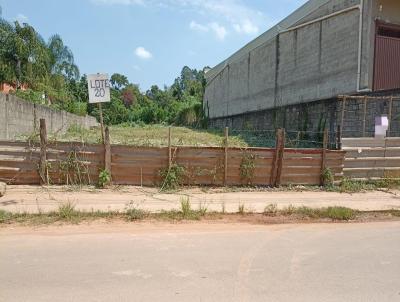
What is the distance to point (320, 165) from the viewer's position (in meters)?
13.1

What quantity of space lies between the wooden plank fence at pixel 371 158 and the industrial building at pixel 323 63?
2283mm

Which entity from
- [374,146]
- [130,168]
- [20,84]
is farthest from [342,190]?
[20,84]

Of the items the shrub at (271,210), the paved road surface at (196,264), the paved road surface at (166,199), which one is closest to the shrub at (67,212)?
the paved road surface at (166,199)

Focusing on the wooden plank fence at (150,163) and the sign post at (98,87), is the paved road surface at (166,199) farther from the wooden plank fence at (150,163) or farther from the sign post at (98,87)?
the sign post at (98,87)

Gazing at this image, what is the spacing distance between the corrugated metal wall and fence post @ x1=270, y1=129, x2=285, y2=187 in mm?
8769

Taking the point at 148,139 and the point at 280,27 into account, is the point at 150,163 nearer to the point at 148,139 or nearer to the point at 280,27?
the point at 148,139

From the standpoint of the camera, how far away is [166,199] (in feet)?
35.0

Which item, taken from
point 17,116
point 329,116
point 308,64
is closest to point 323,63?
point 308,64

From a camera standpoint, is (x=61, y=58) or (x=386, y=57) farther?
(x=61, y=58)

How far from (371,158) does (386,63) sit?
7373 millimetres

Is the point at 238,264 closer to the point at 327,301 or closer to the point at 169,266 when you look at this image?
the point at 169,266

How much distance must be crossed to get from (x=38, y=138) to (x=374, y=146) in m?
9.73

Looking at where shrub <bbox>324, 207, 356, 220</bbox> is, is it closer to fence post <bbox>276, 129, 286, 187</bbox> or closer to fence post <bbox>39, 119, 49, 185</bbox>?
fence post <bbox>276, 129, 286, 187</bbox>

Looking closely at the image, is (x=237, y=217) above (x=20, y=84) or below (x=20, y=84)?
below
